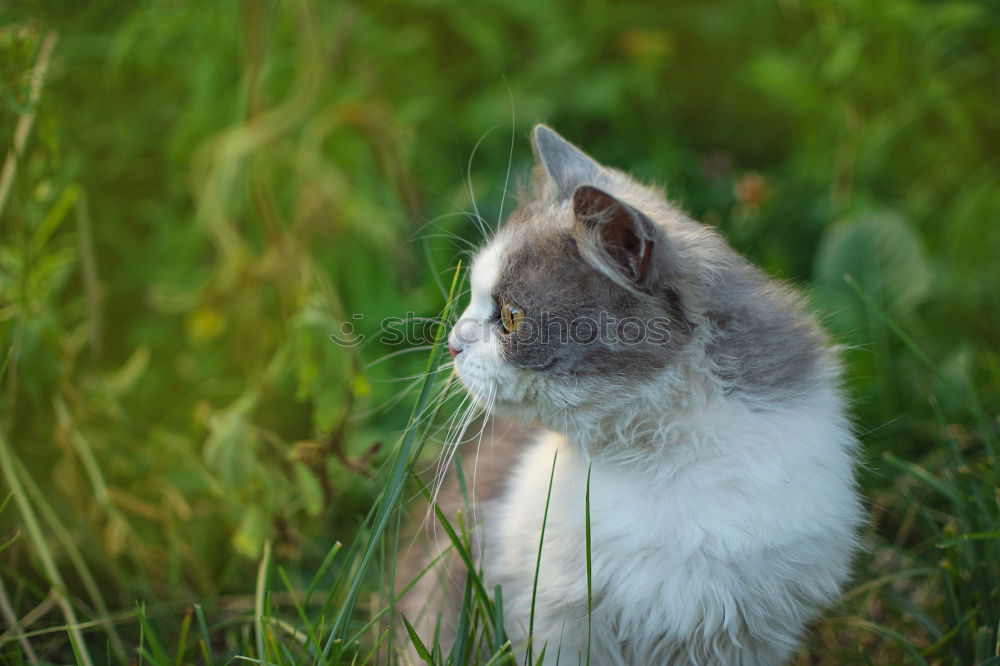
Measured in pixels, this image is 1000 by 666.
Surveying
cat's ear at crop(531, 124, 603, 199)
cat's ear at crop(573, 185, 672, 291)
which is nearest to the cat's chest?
cat's ear at crop(573, 185, 672, 291)

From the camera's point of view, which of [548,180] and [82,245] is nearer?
[548,180]

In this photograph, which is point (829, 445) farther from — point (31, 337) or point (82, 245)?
point (82, 245)

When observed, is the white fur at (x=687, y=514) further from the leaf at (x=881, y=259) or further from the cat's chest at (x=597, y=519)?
the leaf at (x=881, y=259)

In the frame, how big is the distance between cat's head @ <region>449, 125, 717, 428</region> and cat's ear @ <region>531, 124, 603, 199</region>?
0.55 feet

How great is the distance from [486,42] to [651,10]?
0.85 metres

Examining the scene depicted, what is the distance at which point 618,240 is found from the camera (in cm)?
121

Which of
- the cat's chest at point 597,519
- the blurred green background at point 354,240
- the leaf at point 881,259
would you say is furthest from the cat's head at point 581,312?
the leaf at point 881,259

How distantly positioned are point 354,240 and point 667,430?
1.44 meters

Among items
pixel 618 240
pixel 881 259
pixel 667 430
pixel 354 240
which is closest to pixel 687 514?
pixel 667 430

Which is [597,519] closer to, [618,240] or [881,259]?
[618,240]

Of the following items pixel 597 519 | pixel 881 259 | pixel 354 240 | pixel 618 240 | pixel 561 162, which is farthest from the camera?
pixel 354 240

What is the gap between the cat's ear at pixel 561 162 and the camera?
1528 millimetres

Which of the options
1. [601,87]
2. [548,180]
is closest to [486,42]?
[601,87]

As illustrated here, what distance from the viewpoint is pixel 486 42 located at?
2572 mm
